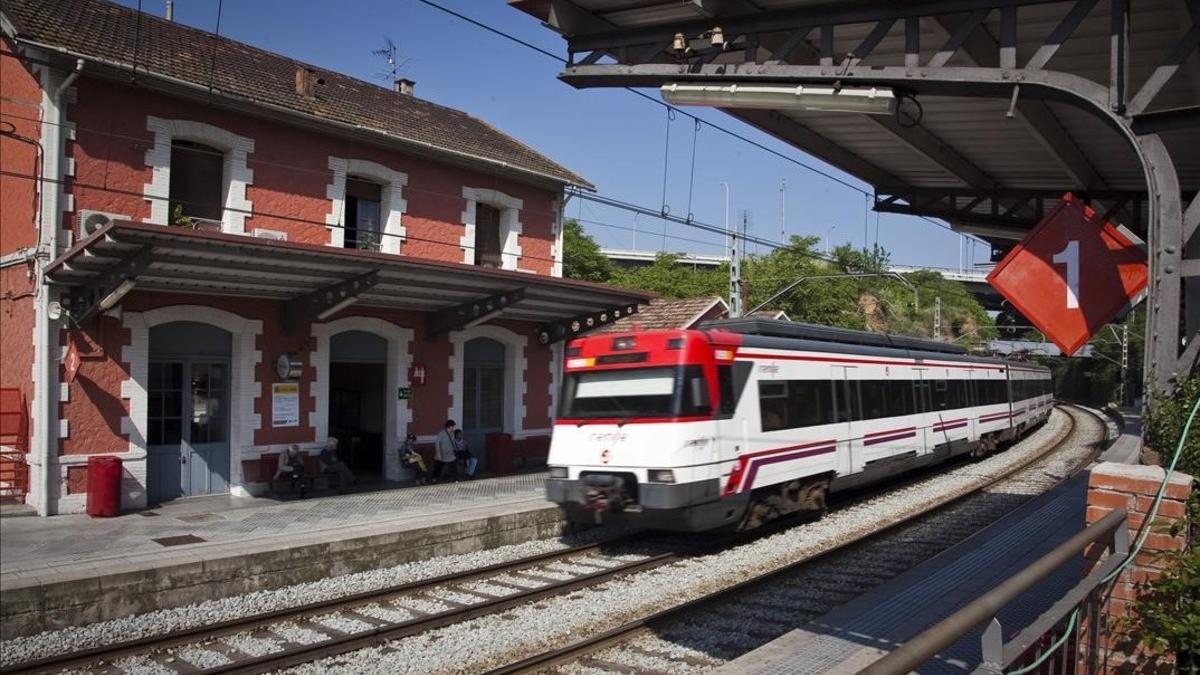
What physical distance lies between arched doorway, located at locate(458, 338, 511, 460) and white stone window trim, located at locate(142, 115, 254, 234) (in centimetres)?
584

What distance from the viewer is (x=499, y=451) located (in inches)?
725

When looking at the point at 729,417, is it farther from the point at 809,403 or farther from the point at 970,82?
the point at 970,82

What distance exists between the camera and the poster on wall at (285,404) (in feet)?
48.9

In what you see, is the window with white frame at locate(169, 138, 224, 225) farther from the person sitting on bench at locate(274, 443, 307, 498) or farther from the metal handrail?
the metal handrail

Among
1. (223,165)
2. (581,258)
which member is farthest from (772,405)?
(581,258)

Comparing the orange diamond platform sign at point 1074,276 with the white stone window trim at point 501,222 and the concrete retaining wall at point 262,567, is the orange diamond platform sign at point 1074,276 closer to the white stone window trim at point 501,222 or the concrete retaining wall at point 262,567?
the concrete retaining wall at point 262,567

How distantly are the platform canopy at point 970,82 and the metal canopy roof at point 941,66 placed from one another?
0.02 m

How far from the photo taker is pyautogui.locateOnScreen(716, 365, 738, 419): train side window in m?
11.1

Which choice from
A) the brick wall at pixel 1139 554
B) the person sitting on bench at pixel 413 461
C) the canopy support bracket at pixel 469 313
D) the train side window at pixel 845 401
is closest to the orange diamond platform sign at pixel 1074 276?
the brick wall at pixel 1139 554

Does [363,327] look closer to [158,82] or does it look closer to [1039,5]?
[158,82]

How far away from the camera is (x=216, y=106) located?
1409 centimetres

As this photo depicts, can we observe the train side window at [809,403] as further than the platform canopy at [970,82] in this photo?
Yes

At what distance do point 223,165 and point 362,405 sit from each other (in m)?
5.76

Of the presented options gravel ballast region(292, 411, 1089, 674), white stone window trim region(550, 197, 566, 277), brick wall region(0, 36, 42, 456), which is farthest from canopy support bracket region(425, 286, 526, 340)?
brick wall region(0, 36, 42, 456)
